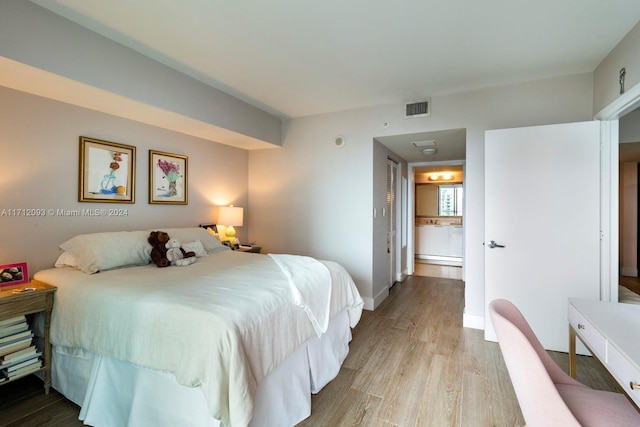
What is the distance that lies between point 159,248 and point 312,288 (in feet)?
5.06

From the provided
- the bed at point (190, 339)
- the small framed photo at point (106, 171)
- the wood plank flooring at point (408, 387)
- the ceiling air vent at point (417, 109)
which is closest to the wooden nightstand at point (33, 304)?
the bed at point (190, 339)

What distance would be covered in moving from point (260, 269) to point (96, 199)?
176cm

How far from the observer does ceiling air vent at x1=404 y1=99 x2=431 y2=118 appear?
3305 mm

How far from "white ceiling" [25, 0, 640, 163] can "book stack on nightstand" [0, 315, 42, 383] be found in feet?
6.86

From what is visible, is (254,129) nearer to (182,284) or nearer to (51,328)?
(182,284)

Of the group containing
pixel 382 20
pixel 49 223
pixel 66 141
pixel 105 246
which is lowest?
pixel 105 246

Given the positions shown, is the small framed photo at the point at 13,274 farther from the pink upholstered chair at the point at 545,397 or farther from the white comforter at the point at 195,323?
the pink upholstered chair at the point at 545,397

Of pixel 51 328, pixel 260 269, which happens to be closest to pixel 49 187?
pixel 51 328

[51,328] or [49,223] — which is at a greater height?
[49,223]

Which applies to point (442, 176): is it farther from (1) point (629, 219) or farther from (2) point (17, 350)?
(2) point (17, 350)

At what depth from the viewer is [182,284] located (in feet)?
6.23

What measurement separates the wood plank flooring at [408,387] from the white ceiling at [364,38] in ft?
8.40

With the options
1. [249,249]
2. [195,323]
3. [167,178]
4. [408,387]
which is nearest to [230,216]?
[249,249]

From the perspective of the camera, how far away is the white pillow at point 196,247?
289 cm
